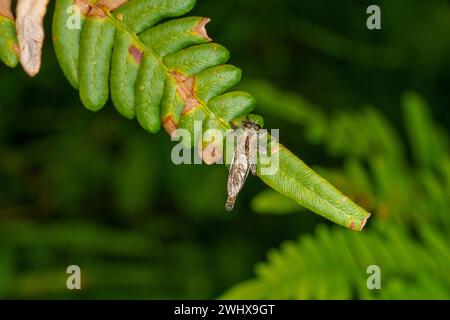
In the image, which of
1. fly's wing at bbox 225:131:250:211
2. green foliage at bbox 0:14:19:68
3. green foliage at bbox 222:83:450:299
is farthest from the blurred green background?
green foliage at bbox 0:14:19:68

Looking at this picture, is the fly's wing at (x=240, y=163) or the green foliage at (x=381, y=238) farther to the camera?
the green foliage at (x=381, y=238)

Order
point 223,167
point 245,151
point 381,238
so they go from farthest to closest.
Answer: point 223,167 < point 381,238 < point 245,151

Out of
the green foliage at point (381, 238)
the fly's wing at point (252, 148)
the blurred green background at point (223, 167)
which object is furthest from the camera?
the blurred green background at point (223, 167)

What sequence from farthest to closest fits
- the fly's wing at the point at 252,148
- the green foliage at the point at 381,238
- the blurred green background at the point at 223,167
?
the blurred green background at the point at 223,167, the green foliage at the point at 381,238, the fly's wing at the point at 252,148

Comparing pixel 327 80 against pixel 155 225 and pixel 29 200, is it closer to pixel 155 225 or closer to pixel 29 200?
pixel 155 225

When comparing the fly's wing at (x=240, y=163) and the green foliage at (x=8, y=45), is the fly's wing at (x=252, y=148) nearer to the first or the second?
the fly's wing at (x=240, y=163)

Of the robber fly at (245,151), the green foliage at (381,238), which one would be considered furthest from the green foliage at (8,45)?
the green foliage at (381,238)

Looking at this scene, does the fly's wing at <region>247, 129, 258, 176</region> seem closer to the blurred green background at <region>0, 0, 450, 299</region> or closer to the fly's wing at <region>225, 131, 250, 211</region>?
the fly's wing at <region>225, 131, 250, 211</region>

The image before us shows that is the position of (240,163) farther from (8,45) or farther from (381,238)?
(381,238)

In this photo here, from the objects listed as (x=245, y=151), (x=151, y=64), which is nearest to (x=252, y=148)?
(x=245, y=151)
